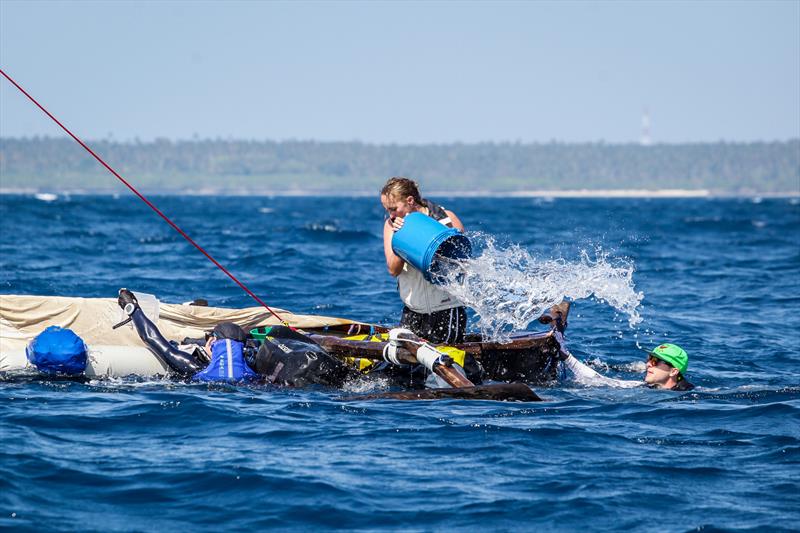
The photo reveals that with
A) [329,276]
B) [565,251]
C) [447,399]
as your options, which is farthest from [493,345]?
[565,251]

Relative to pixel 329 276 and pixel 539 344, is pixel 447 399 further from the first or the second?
pixel 329 276

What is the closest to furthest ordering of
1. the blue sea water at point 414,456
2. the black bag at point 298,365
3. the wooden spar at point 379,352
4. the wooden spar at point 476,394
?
the blue sea water at point 414,456
the wooden spar at point 476,394
the wooden spar at point 379,352
the black bag at point 298,365

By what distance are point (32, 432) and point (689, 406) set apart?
18.8 feet

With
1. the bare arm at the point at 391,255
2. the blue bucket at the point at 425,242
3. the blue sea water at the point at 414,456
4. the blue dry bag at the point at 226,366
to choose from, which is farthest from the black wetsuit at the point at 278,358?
the blue bucket at the point at 425,242

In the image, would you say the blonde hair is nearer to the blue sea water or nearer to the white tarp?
the blue sea water

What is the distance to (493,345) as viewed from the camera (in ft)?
37.7

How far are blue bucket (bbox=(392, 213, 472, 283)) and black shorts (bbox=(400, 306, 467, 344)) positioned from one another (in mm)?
647

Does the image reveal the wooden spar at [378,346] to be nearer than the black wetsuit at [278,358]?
No

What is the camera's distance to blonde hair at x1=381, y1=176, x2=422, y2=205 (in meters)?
10.7

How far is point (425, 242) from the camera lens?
1041 cm

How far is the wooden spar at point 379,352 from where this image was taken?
34.5 ft

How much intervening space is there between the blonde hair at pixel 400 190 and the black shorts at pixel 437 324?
117 centimetres

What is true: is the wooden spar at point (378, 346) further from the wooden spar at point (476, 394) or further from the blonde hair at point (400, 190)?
the blonde hair at point (400, 190)

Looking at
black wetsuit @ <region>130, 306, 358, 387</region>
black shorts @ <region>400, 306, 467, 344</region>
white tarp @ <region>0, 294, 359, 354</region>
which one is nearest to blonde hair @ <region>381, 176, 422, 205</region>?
black shorts @ <region>400, 306, 467, 344</region>
